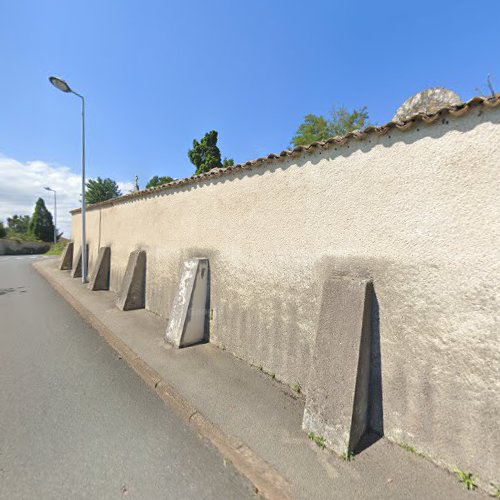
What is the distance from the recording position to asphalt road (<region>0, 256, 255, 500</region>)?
85.6 inches

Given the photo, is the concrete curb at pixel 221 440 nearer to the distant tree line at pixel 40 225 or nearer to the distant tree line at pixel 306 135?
the distant tree line at pixel 306 135

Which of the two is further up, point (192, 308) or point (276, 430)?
point (192, 308)

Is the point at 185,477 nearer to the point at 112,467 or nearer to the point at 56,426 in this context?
the point at 112,467

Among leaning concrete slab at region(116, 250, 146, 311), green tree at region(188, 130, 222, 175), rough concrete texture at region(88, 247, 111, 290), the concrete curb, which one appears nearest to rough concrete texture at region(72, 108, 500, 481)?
the concrete curb

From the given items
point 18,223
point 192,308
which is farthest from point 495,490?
point 18,223

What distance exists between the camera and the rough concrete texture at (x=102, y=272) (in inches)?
367

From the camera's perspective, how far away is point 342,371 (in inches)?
103

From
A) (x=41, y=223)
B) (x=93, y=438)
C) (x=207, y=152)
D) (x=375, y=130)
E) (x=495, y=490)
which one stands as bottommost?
(x=93, y=438)

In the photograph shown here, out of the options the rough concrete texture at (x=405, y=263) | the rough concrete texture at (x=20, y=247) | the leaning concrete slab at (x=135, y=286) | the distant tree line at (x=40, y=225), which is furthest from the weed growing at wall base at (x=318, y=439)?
the distant tree line at (x=40, y=225)

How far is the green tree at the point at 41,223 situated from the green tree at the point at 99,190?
48.6ft

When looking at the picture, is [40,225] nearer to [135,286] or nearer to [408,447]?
[135,286]

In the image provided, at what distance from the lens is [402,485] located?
2139 mm

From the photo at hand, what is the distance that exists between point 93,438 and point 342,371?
2.58 m

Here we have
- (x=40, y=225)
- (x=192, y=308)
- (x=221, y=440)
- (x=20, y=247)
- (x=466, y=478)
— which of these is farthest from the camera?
(x=40, y=225)
